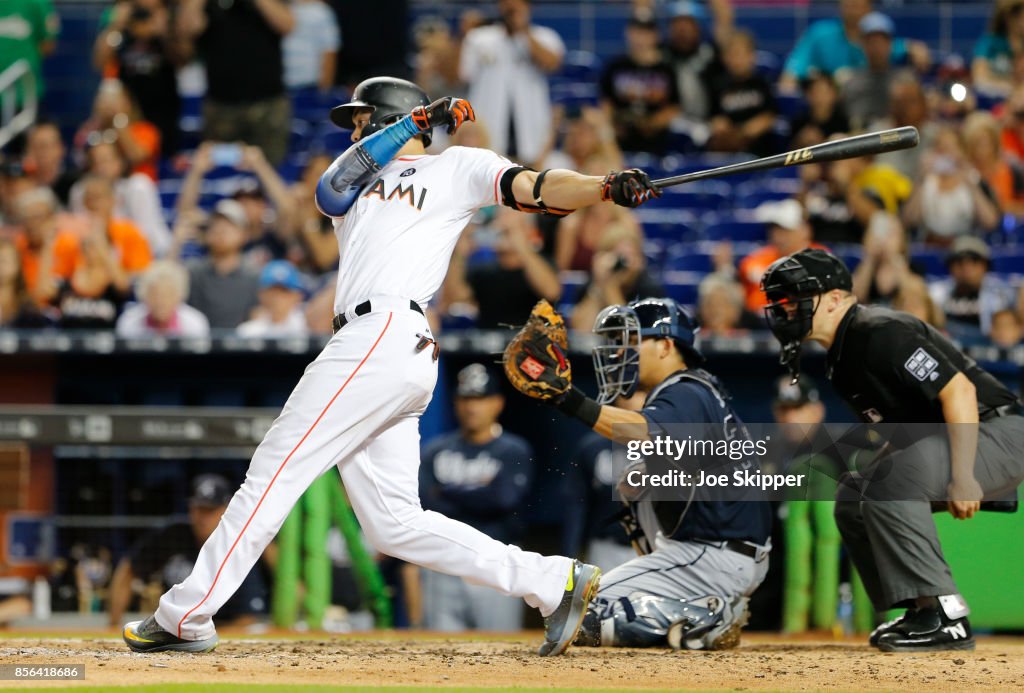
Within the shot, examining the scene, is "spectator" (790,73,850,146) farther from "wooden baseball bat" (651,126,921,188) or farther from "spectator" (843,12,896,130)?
"wooden baseball bat" (651,126,921,188)

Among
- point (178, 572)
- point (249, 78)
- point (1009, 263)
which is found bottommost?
point (178, 572)

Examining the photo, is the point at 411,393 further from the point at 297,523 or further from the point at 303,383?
the point at 297,523

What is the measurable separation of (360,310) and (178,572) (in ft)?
9.46

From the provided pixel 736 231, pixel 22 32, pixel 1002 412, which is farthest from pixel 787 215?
pixel 22 32

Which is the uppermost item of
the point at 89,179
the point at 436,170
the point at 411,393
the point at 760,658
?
the point at 89,179

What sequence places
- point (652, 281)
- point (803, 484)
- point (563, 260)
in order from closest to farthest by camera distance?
1. point (803, 484)
2. point (652, 281)
3. point (563, 260)

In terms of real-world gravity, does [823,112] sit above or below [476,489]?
above

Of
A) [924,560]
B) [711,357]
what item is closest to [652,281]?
[711,357]

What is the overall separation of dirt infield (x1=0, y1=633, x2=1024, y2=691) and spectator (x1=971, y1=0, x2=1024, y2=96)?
251 inches

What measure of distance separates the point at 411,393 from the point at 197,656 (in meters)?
1.04

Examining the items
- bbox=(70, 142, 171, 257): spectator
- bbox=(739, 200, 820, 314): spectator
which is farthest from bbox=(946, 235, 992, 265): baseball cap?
bbox=(70, 142, 171, 257): spectator

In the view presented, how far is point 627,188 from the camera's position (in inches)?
A: 162

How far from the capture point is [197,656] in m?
4.29

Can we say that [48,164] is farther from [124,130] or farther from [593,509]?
[593,509]
